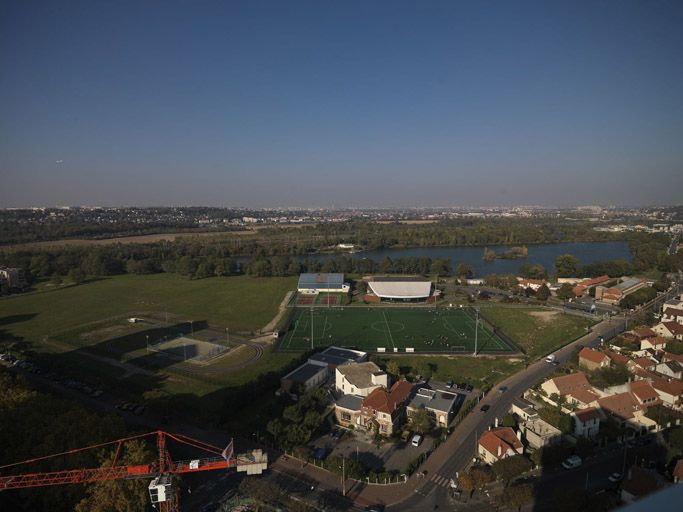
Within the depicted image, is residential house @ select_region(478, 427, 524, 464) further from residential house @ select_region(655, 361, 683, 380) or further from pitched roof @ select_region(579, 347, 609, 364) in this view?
residential house @ select_region(655, 361, 683, 380)

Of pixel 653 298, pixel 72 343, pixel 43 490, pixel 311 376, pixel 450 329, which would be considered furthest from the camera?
pixel 653 298

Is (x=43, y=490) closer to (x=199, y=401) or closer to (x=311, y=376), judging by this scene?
(x=199, y=401)

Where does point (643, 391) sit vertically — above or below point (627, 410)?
above

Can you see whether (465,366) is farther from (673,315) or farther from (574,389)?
(673,315)

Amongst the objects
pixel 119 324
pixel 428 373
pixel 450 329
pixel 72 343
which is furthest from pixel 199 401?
pixel 450 329

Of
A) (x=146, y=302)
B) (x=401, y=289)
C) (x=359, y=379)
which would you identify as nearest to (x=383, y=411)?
(x=359, y=379)

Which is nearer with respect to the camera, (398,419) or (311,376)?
(398,419)

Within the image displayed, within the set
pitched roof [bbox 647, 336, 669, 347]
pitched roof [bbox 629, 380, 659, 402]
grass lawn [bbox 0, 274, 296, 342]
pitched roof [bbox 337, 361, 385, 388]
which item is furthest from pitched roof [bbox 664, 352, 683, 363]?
grass lawn [bbox 0, 274, 296, 342]
